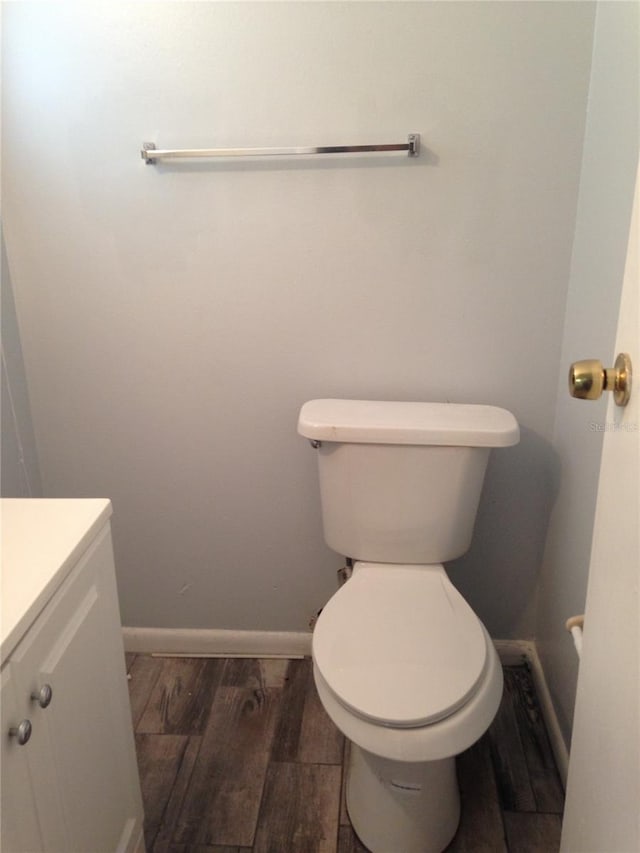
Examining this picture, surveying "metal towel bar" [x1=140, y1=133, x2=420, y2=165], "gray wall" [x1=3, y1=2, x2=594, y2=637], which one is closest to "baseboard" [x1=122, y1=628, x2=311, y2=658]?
"gray wall" [x1=3, y1=2, x2=594, y2=637]

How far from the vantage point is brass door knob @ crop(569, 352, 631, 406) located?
0.71m

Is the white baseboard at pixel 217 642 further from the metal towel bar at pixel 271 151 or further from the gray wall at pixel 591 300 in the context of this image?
the metal towel bar at pixel 271 151

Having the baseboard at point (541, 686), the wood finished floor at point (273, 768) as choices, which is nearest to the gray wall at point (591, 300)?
the baseboard at point (541, 686)

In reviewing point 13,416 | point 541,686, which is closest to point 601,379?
point 541,686

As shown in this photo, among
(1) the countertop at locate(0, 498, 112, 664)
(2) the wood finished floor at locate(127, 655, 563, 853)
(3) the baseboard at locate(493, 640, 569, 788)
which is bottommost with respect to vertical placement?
(2) the wood finished floor at locate(127, 655, 563, 853)

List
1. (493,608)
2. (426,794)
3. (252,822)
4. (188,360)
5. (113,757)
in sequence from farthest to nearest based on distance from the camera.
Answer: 1. (493,608)
2. (188,360)
3. (252,822)
4. (426,794)
5. (113,757)

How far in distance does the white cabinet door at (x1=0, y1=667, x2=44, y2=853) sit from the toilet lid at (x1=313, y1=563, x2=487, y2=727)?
537 millimetres

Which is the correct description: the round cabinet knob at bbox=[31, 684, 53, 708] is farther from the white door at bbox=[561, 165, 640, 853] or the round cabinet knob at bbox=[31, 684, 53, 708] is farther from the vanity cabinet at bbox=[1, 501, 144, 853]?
the white door at bbox=[561, 165, 640, 853]

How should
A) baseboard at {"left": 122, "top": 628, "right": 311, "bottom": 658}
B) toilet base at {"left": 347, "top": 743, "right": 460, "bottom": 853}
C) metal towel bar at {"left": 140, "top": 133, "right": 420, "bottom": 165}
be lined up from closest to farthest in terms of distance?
toilet base at {"left": 347, "top": 743, "right": 460, "bottom": 853}
metal towel bar at {"left": 140, "top": 133, "right": 420, "bottom": 165}
baseboard at {"left": 122, "top": 628, "right": 311, "bottom": 658}

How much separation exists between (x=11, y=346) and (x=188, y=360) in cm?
45

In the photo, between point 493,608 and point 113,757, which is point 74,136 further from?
point 493,608

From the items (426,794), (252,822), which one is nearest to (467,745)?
(426,794)

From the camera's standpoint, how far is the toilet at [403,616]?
43.9 inches

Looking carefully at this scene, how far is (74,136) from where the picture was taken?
1.45 m
